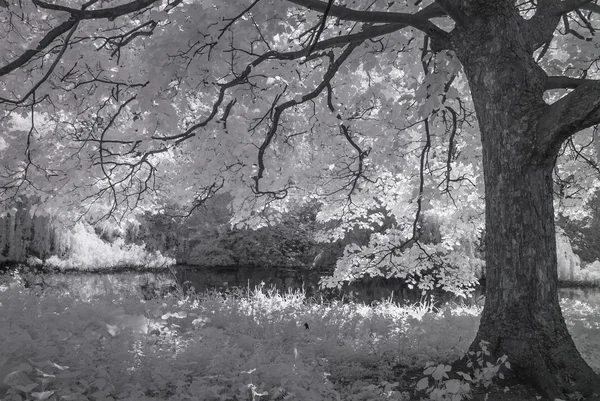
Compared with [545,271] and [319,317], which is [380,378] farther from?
[319,317]

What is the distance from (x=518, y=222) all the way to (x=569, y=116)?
806 mm

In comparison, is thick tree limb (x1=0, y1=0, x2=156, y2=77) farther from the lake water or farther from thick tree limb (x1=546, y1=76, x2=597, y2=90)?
the lake water

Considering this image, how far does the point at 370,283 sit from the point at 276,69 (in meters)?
12.3

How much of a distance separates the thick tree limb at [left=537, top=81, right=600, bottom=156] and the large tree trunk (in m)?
0.06

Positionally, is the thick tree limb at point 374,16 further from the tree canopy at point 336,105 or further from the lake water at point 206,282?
the lake water at point 206,282

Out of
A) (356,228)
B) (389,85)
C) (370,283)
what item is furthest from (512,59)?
(356,228)

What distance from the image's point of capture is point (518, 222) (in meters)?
3.57

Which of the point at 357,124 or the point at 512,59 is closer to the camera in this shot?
the point at 512,59

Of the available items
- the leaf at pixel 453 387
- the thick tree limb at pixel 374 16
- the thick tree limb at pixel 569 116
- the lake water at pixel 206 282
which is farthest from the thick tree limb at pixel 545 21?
the lake water at pixel 206 282

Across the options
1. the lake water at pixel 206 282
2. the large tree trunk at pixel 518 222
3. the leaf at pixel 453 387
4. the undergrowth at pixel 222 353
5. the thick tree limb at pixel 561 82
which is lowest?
the lake water at pixel 206 282

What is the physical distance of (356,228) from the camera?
1908 cm

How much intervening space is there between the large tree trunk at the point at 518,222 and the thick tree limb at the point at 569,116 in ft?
0.20

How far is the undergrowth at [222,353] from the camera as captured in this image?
2.95 meters

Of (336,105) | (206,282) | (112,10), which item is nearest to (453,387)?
(112,10)
